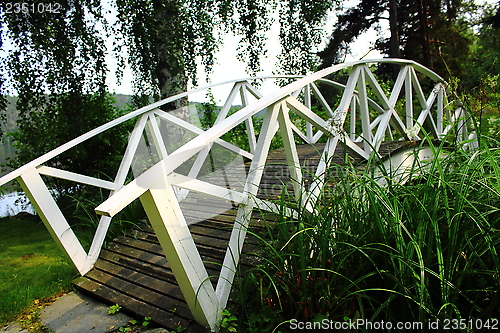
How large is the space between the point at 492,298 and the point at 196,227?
2276mm

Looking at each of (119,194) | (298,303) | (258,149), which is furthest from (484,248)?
(119,194)

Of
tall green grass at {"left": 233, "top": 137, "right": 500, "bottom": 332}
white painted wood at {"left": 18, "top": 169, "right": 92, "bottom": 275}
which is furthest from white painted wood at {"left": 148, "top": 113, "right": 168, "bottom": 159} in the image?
tall green grass at {"left": 233, "top": 137, "right": 500, "bottom": 332}

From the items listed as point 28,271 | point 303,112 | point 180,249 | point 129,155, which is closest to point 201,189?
point 180,249

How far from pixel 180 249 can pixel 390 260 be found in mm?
1112

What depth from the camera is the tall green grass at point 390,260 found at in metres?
1.53

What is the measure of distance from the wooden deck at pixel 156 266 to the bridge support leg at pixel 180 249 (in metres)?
0.15

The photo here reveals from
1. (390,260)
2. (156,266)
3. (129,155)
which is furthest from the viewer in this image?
(129,155)

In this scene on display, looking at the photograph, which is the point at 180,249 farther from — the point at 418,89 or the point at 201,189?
the point at 418,89

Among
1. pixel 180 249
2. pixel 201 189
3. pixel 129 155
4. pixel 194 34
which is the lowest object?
pixel 180 249

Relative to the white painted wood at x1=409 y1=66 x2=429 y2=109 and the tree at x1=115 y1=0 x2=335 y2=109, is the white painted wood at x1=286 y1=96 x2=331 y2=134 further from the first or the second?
the tree at x1=115 y1=0 x2=335 y2=109

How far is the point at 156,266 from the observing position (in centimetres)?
276

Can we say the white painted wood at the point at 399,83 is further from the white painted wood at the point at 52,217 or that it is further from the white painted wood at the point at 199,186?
the white painted wood at the point at 52,217

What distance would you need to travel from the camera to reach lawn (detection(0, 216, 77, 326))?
2584 mm

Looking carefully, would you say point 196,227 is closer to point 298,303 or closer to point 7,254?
point 298,303
